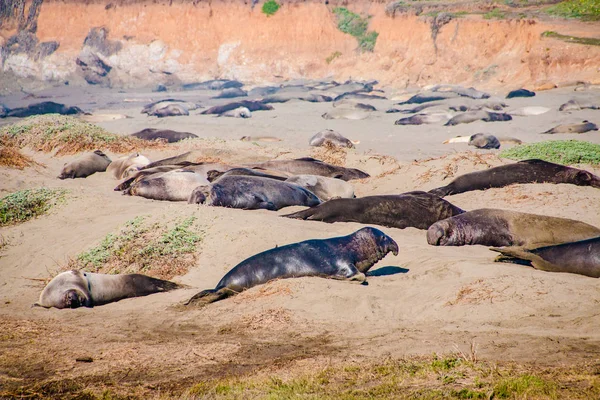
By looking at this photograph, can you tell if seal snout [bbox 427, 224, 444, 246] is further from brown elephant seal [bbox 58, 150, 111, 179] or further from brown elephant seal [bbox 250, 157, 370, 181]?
brown elephant seal [bbox 58, 150, 111, 179]

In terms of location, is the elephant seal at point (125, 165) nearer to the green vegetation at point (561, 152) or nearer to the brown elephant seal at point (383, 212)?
the brown elephant seal at point (383, 212)

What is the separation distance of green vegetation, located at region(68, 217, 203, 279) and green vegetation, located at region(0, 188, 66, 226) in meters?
2.36

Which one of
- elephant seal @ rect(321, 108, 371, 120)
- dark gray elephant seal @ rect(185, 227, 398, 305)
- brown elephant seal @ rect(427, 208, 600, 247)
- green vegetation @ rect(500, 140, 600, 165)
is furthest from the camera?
elephant seal @ rect(321, 108, 371, 120)

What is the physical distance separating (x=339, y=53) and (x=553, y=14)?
40.0ft

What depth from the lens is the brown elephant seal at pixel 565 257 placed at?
629 cm

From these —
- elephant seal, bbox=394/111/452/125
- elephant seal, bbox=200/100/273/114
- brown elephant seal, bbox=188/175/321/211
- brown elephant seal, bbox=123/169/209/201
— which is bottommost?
elephant seal, bbox=200/100/273/114

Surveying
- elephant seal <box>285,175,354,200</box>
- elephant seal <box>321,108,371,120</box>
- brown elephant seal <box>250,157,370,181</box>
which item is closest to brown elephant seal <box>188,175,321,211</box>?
elephant seal <box>285,175,354,200</box>

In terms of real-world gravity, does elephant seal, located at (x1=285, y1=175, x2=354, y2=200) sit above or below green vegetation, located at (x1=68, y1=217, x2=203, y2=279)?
below

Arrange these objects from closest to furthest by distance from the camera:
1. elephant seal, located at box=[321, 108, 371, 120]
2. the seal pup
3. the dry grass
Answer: the dry grass < the seal pup < elephant seal, located at box=[321, 108, 371, 120]

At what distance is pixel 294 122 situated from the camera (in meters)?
21.5

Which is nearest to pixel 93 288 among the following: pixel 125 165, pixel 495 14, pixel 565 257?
pixel 565 257

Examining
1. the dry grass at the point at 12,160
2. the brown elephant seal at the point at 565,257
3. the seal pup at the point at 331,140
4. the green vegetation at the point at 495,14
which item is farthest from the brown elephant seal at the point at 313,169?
the green vegetation at the point at 495,14

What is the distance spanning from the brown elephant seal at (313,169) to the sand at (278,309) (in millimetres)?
1413

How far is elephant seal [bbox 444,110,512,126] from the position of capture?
63.0 ft
